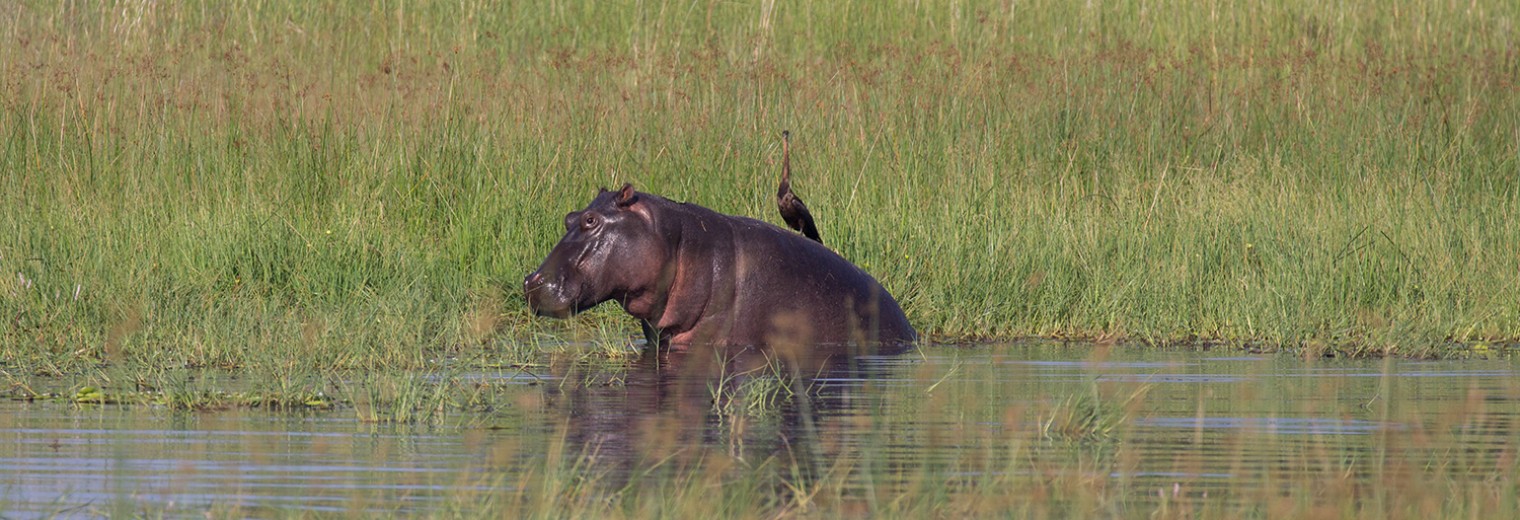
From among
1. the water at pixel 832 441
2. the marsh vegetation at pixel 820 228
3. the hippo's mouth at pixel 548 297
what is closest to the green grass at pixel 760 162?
the marsh vegetation at pixel 820 228

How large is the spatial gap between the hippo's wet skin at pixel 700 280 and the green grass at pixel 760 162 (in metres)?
0.25

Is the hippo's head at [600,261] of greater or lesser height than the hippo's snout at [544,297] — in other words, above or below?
above

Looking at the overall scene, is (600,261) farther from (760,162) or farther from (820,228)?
(760,162)

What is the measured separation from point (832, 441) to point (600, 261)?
2.54m

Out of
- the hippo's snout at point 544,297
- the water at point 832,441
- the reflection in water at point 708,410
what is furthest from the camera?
the hippo's snout at point 544,297

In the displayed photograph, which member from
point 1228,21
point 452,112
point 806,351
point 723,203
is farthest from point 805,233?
point 1228,21

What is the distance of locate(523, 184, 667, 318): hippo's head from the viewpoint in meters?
7.79

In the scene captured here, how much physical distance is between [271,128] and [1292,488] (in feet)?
22.8

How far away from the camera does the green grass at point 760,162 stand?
27.6 feet

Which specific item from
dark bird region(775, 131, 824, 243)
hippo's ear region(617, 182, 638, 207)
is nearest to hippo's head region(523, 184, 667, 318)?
hippo's ear region(617, 182, 638, 207)

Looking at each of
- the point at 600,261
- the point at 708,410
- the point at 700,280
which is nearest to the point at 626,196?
the point at 600,261

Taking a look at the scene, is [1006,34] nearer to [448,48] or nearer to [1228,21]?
[1228,21]

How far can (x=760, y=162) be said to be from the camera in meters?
10.5

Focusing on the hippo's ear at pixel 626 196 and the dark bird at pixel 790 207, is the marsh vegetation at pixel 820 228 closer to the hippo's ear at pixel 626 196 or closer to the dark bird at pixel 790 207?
the hippo's ear at pixel 626 196
